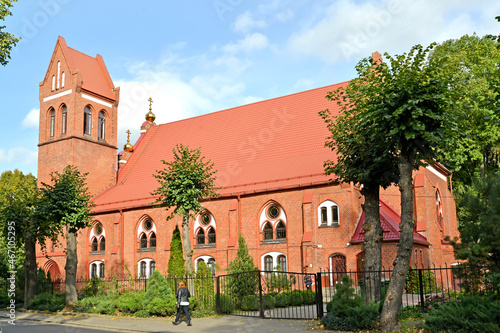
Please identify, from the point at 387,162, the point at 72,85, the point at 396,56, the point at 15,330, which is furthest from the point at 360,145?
the point at 72,85

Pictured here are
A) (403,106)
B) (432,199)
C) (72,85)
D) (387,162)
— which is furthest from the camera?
(72,85)

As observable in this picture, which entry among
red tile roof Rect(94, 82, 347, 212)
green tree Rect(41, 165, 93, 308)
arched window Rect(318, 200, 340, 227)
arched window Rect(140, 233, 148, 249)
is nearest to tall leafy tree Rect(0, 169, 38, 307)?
green tree Rect(41, 165, 93, 308)

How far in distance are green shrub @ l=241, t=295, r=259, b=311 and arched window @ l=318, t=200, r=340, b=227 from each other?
9.01m

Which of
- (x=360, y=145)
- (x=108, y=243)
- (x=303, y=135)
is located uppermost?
(x=303, y=135)

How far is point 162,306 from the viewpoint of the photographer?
1655 cm

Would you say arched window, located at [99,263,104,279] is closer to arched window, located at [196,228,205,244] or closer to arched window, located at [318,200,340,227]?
arched window, located at [196,228,205,244]

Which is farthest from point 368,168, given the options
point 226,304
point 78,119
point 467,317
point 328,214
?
point 78,119

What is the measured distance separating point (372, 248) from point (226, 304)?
6079mm

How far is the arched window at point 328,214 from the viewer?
83.3ft

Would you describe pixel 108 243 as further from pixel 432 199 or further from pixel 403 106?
pixel 403 106

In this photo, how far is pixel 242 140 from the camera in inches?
1244

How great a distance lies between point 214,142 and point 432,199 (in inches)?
584

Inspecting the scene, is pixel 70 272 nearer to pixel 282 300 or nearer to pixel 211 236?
pixel 282 300

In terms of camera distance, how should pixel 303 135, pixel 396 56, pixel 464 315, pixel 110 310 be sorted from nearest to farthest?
1. pixel 464 315
2. pixel 396 56
3. pixel 110 310
4. pixel 303 135
